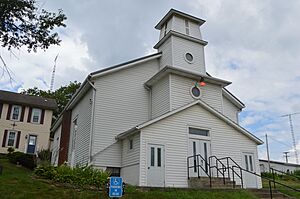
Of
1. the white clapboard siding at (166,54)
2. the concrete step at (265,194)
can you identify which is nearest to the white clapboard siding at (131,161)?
the concrete step at (265,194)

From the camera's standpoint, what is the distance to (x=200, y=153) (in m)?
15.3

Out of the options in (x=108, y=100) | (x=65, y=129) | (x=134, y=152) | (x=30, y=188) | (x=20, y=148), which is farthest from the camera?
(x=20, y=148)

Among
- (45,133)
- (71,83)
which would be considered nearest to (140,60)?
(45,133)

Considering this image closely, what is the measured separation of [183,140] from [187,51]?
7.38m

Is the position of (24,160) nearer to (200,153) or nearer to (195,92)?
(200,153)

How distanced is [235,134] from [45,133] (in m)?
22.9

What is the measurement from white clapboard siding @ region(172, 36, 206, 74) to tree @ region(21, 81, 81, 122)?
25502mm

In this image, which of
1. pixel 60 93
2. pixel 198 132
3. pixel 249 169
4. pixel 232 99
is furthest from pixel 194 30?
pixel 60 93

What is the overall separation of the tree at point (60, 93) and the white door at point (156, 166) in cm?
3000

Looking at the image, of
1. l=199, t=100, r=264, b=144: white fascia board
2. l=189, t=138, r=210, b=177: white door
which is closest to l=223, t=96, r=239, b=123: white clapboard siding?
l=199, t=100, r=264, b=144: white fascia board

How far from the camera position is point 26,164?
19.7 meters

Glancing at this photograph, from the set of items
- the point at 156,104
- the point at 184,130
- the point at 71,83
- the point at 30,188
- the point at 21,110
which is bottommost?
the point at 30,188

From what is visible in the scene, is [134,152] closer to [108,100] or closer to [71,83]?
[108,100]

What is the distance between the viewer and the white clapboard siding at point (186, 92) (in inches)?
679
